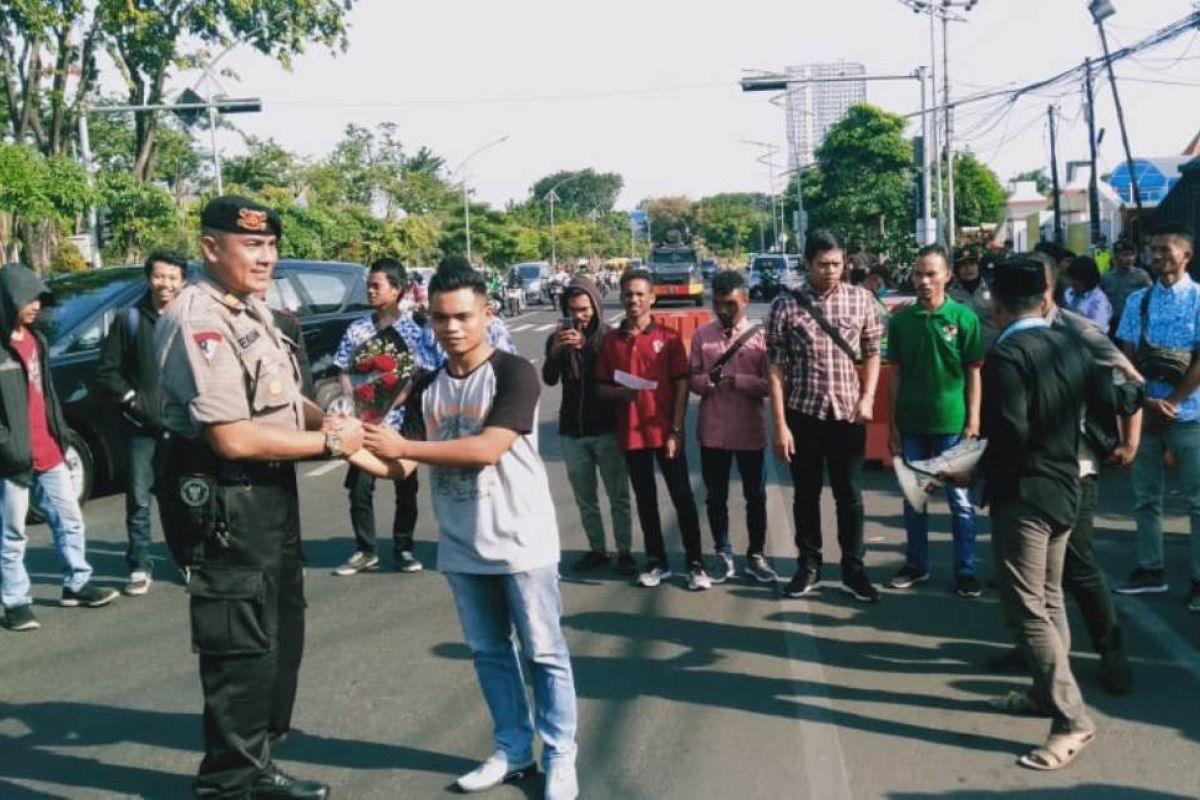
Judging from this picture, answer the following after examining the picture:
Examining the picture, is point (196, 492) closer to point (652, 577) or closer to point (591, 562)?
point (652, 577)

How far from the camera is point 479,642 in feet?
12.8

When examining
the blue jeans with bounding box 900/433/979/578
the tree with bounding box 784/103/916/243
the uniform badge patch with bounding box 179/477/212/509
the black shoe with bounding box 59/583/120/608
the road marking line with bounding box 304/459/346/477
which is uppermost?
the tree with bounding box 784/103/916/243

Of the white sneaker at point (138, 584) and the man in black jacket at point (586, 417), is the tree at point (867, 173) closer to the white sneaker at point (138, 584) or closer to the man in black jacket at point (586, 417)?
the man in black jacket at point (586, 417)

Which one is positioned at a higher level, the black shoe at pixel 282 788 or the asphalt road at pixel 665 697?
the black shoe at pixel 282 788

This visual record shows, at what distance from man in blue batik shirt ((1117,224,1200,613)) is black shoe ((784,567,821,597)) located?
1590 mm

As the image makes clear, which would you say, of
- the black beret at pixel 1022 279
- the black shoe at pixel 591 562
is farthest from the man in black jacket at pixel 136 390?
the black beret at pixel 1022 279

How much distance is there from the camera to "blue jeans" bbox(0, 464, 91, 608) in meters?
5.91

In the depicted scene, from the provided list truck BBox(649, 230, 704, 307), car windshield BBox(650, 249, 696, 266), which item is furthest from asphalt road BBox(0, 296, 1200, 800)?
car windshield BBox(650, 249, 696, 266)

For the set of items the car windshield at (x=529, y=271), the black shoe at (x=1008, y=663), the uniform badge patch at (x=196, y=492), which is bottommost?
the black shoe at (x=1008, y=663)

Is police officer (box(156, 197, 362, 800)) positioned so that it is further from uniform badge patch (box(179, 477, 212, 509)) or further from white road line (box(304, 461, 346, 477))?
white road line (box(304, 461, 346, 477))

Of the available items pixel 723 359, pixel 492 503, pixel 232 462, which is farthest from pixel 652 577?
pixel 232 462

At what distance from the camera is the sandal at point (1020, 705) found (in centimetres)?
443

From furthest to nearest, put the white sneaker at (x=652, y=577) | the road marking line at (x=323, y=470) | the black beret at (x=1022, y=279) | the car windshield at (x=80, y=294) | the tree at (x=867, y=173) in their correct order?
the tree at (x=867, y=173)
the road marking line at (x=323, y=470)
the car windshield at (x=80, y=294)
the white sneaker at (x=652, y=577)
the black beret at (x=1022, y=279)

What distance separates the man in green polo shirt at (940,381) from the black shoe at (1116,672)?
139 cm
